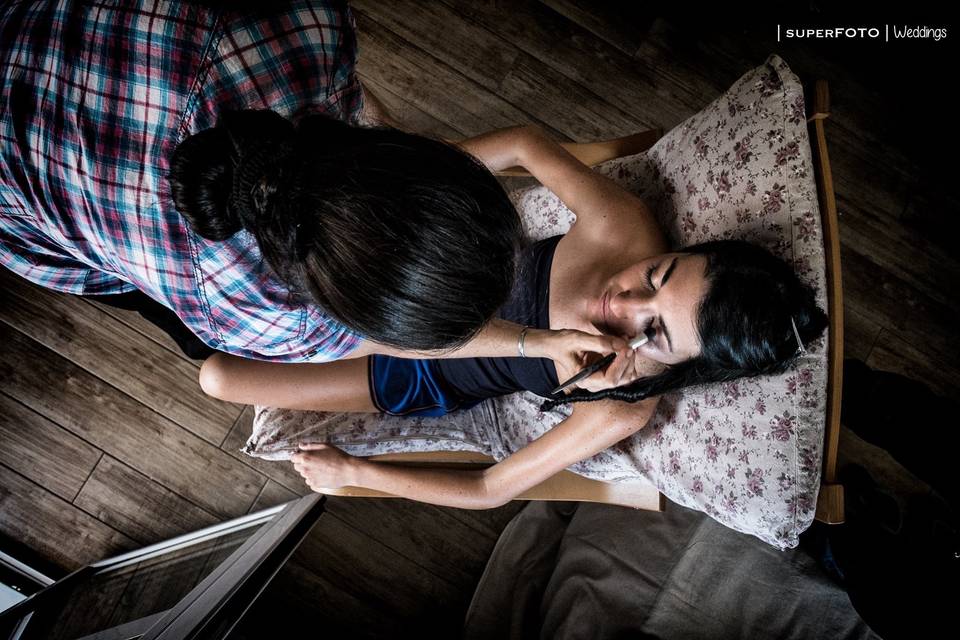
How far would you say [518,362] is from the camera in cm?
121

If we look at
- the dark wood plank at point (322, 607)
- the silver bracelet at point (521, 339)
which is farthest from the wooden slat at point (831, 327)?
the dark wood plank at point (322, 607)

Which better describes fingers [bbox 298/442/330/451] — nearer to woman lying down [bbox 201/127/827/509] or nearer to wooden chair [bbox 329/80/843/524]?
woman lying down [bbox 201/127/827/509]

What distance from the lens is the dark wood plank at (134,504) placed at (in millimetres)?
1569

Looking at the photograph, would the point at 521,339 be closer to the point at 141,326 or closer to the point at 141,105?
the point at 141,105

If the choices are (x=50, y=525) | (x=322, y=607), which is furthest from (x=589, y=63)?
(x=50, y=525)

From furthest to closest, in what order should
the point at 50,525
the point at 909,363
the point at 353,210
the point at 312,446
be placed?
the point at 909,363, the point at 50,525, the point at 312,446, the point at 353,210

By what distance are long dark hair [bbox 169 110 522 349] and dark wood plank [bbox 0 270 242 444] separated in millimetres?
1126

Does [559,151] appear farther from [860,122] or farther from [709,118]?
[860,122]

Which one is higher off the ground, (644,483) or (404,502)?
(644,483)

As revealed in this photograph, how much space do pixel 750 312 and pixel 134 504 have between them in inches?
67.6

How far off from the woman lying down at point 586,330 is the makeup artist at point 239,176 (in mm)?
356

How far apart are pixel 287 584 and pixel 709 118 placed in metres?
1.67

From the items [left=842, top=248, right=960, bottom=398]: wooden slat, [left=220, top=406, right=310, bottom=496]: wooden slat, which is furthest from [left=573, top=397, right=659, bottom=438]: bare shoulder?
[left=842, top=248, right=960, bottom=398]: wooden slat

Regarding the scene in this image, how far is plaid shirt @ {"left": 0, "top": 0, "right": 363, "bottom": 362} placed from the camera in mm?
658
